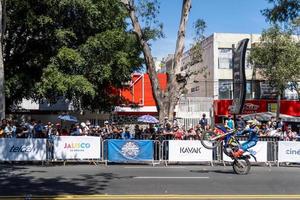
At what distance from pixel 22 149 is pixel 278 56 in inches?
986

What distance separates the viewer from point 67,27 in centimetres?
2792

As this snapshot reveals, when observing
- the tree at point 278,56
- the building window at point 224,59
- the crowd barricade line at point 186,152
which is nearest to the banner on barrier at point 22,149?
the crowd barricade line at point 186,152

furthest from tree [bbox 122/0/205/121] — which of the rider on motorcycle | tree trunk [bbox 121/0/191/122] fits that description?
the rider on motorcycle

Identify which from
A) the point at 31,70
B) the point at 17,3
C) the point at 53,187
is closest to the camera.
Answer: the point at 53,187

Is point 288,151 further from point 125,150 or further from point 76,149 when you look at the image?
point 76,149

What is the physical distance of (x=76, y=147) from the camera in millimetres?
19188

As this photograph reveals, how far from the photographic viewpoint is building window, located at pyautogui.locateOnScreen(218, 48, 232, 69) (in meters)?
47.4

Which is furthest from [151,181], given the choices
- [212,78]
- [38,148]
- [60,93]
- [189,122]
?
[212,78]

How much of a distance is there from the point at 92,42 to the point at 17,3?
410 centimetres

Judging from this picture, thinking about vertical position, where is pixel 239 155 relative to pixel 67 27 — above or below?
below

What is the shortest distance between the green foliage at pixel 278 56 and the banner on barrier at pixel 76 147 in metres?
22.5

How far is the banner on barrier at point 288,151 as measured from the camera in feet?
65.3

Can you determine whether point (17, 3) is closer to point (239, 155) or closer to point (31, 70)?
point (31, 70)

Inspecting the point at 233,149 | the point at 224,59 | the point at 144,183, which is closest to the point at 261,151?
the point at 233,149
